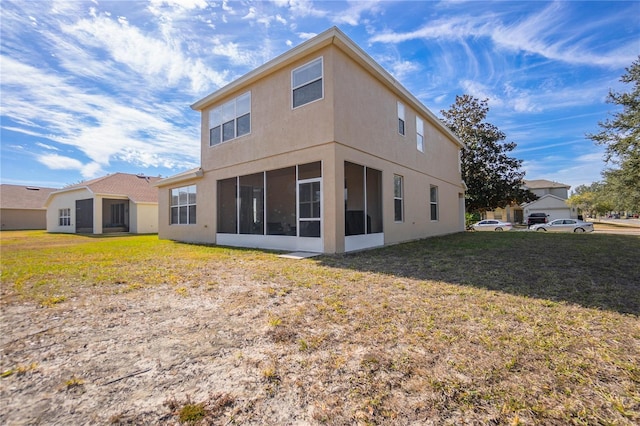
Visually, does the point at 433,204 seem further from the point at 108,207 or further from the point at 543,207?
the point at 543,207

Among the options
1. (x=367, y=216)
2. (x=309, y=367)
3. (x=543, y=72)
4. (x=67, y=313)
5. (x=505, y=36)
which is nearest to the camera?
(x=309, y=367)

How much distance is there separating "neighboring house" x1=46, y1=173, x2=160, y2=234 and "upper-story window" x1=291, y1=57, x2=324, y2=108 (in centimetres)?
1569

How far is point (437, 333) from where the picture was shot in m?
2.72

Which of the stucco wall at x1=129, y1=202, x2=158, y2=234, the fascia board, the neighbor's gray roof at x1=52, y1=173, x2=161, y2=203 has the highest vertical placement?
the neighbor's gray roof at x1=52, y1=173, x2=161, y2=203

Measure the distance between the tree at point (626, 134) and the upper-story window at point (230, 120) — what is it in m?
20.2

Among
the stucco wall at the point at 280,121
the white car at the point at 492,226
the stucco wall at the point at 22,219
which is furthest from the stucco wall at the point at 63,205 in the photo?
the white car at the point at 492,226

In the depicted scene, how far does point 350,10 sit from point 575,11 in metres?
7.37

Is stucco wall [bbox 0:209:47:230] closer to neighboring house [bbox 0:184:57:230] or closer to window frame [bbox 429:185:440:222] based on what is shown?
neighboring house [bbox 0:184:57:230]

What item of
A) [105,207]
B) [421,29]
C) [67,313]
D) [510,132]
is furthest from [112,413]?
[510,132]

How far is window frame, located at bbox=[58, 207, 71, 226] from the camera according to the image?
2309 cm

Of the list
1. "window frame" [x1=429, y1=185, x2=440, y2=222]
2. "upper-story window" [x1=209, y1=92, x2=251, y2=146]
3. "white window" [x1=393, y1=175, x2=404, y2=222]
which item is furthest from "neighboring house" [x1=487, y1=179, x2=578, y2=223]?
"upper-story window" [x1=209, y1=92, x2=251, y2=146]

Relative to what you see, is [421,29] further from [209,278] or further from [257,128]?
[209,278]

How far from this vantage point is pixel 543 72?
13.7m

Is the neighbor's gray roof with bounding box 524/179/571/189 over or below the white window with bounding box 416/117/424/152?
over
